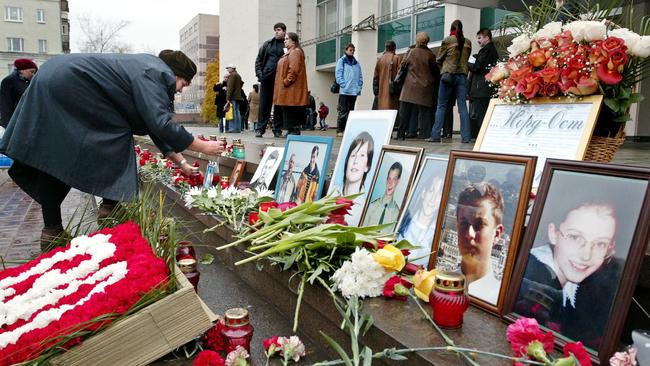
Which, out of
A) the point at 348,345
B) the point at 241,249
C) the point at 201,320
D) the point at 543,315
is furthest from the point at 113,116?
the point at 543,315

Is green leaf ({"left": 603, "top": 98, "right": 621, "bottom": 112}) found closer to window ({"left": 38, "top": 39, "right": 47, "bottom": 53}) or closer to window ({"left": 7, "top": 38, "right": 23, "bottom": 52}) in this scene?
window ({"left": 38, "top": 39, "right": 47, "bottom": 53})

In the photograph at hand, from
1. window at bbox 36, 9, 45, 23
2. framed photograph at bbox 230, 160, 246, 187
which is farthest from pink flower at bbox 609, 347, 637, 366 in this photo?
window at bbox 36, 9, 45, 23

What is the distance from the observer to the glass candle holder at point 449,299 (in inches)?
56.8

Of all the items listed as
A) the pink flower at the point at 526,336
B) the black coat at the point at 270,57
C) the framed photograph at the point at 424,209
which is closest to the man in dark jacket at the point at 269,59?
the black coat at the point at 270,57

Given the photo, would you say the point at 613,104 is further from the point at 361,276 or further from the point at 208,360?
the point at 208,360

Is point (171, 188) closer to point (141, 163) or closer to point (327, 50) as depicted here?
point (141, 163)

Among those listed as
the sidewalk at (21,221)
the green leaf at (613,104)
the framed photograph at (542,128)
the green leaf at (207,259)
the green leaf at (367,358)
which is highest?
the green leaf at (613,104)

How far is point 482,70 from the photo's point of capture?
24.6ft

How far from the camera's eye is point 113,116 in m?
3.04

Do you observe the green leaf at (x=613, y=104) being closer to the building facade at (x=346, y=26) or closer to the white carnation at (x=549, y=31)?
the white carnation at (x=549, y=31)

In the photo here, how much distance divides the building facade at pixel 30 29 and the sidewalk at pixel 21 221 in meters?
46.7

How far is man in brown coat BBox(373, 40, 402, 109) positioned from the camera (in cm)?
938

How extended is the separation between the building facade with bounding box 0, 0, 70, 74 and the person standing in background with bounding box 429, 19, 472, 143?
48176mm

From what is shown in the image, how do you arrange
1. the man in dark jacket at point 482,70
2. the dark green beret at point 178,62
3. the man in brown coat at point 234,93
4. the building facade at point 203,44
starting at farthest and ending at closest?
the building facade at point 203,44 → the man in brown coat at point 234,93 → the man in dark jacket at point 482,70 → the dark green beret at point 178,62
